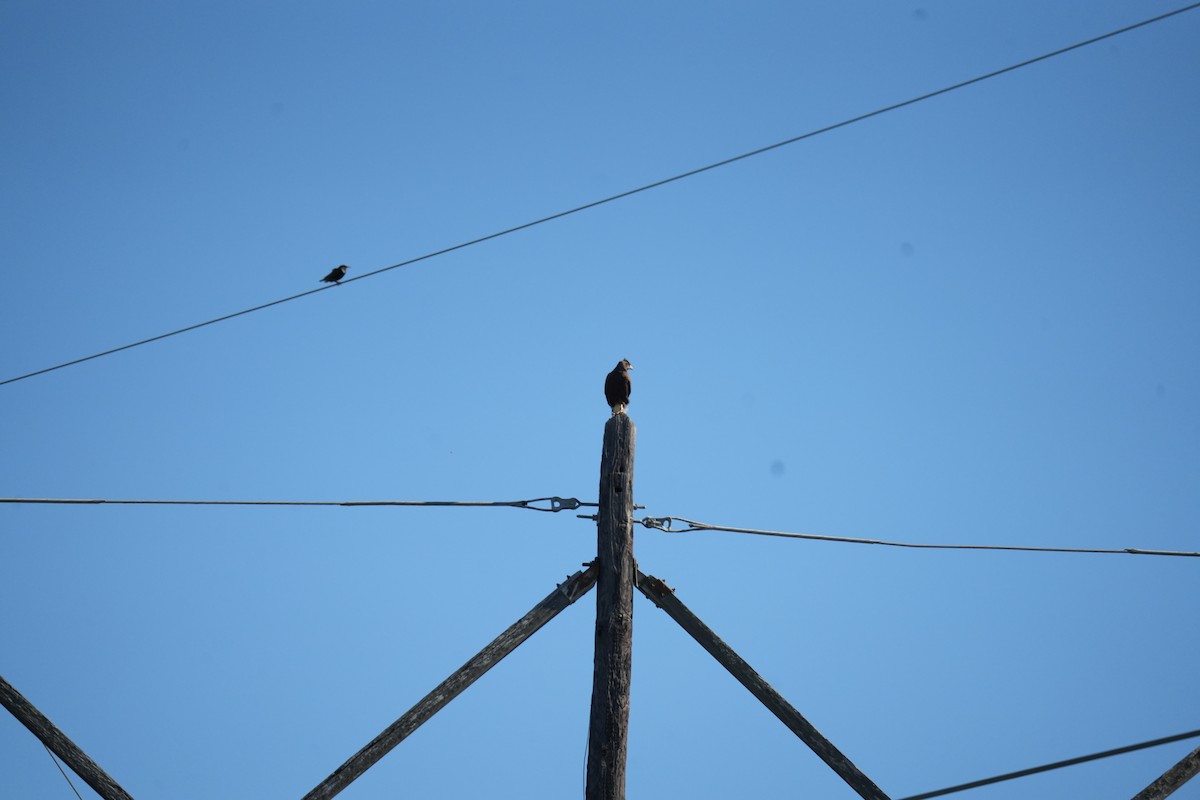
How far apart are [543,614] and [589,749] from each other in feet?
3.02

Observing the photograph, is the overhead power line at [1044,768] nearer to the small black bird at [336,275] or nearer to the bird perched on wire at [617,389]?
the bird perched on wire at [617,389]

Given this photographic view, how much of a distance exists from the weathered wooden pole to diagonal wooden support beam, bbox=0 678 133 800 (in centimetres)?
310

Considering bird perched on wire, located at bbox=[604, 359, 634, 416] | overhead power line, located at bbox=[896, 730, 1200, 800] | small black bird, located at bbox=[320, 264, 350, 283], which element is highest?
small black bird, located at bbox=[320, 264, 350, 283]

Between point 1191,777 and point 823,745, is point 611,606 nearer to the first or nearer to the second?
point 823,745

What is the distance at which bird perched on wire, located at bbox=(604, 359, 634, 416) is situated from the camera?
31.6 feet

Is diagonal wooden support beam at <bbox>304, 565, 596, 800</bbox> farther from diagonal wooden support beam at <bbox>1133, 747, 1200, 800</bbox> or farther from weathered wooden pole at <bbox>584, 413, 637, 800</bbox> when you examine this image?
diagonal wooden support beam at <bbox>1133, 747, 1200, 800</bbox>

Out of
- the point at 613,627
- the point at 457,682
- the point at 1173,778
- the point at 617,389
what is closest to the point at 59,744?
the point at 457,682

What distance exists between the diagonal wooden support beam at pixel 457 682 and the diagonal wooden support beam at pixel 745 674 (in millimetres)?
455

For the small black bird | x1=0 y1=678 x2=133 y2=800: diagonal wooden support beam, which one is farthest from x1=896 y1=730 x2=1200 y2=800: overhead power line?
the small black bird

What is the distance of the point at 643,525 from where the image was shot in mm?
9188

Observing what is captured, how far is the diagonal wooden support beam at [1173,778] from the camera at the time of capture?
959cm

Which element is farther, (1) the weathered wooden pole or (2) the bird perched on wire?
(2) the bird perched on wire

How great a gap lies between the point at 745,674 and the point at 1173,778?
3.32 m

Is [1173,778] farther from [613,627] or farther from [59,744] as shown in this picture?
[59,744]
